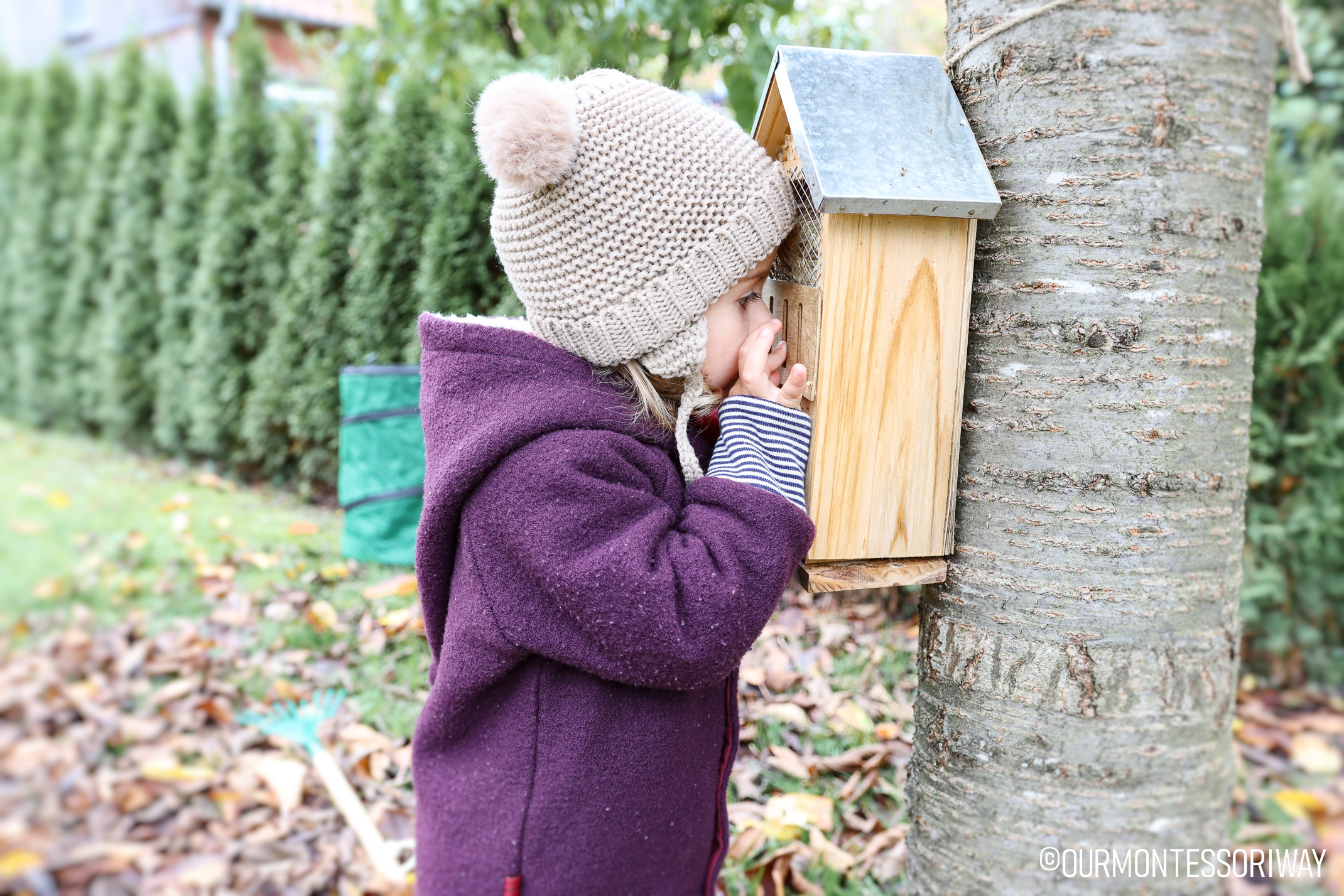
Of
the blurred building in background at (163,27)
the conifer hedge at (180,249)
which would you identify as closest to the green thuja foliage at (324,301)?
the conifer hedge at (180,249)

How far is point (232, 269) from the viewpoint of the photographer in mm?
6082

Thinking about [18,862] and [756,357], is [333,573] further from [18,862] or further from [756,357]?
[756,357]

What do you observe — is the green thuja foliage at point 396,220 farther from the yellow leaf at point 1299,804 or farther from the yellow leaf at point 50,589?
the yellow leaf at point 1299,804

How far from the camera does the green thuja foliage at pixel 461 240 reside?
4.19 metres

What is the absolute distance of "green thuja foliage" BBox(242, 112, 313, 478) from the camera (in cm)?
562

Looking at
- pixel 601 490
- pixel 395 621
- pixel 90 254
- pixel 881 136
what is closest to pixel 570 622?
pixel 601 490

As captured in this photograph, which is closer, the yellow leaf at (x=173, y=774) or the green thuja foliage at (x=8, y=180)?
the yellow leaf at (x=173, y=774)

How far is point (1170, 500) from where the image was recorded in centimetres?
136

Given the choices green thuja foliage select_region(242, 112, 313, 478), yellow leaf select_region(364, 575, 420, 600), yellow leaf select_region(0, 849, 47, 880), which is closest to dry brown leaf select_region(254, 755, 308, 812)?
yellow leaf select_region(0, 849, 47, 880)

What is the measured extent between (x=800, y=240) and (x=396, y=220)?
149 inches

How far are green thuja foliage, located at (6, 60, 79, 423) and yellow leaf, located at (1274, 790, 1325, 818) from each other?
9064mm

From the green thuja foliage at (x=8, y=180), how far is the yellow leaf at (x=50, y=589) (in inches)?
227

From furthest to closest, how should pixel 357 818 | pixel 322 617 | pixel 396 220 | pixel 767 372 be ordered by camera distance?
pixel 396 220, pixel 322 617, pixel 357 818, pixel 767 372

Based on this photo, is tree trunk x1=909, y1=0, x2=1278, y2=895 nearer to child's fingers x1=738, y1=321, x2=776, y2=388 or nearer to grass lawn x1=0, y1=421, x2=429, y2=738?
child's fingers x1=738, y1=321, x2=776, y2=388
